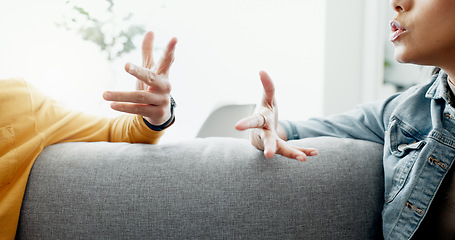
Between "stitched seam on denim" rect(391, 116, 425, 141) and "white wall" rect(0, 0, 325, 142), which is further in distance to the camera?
"white wall" rect(0, 0, 325, 142)

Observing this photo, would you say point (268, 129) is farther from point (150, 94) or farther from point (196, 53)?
point (196, 53)

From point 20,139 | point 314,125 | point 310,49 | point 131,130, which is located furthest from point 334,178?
point 310,49

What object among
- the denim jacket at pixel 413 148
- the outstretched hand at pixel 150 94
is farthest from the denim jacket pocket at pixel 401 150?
the outstretched hand at pixel 150 94

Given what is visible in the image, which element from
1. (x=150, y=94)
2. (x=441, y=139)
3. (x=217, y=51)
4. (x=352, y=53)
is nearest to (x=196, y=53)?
(x=217, y=51)

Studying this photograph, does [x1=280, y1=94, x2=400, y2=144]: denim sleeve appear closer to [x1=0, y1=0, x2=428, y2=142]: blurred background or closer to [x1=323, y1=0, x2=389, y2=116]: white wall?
[x1=0, y1=0, x2=428, y2=142]: blurred background

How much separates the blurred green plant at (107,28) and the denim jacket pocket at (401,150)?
4.32 feet

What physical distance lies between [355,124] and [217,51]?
119 cm

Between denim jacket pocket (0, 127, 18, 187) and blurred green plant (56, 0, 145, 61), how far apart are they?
3.28ft

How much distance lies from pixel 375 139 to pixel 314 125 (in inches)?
6.7

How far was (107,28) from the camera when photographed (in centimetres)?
165

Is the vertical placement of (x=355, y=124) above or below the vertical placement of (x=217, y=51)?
below

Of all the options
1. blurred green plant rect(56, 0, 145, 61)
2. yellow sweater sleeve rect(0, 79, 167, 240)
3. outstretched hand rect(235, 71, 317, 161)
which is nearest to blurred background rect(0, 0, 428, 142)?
blurred green plant rect(56, 0, 145, 61)

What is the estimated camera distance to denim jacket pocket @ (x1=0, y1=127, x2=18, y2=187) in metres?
0.71

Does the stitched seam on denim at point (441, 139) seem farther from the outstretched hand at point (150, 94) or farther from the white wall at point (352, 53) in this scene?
the white wall at point (352, 53)
